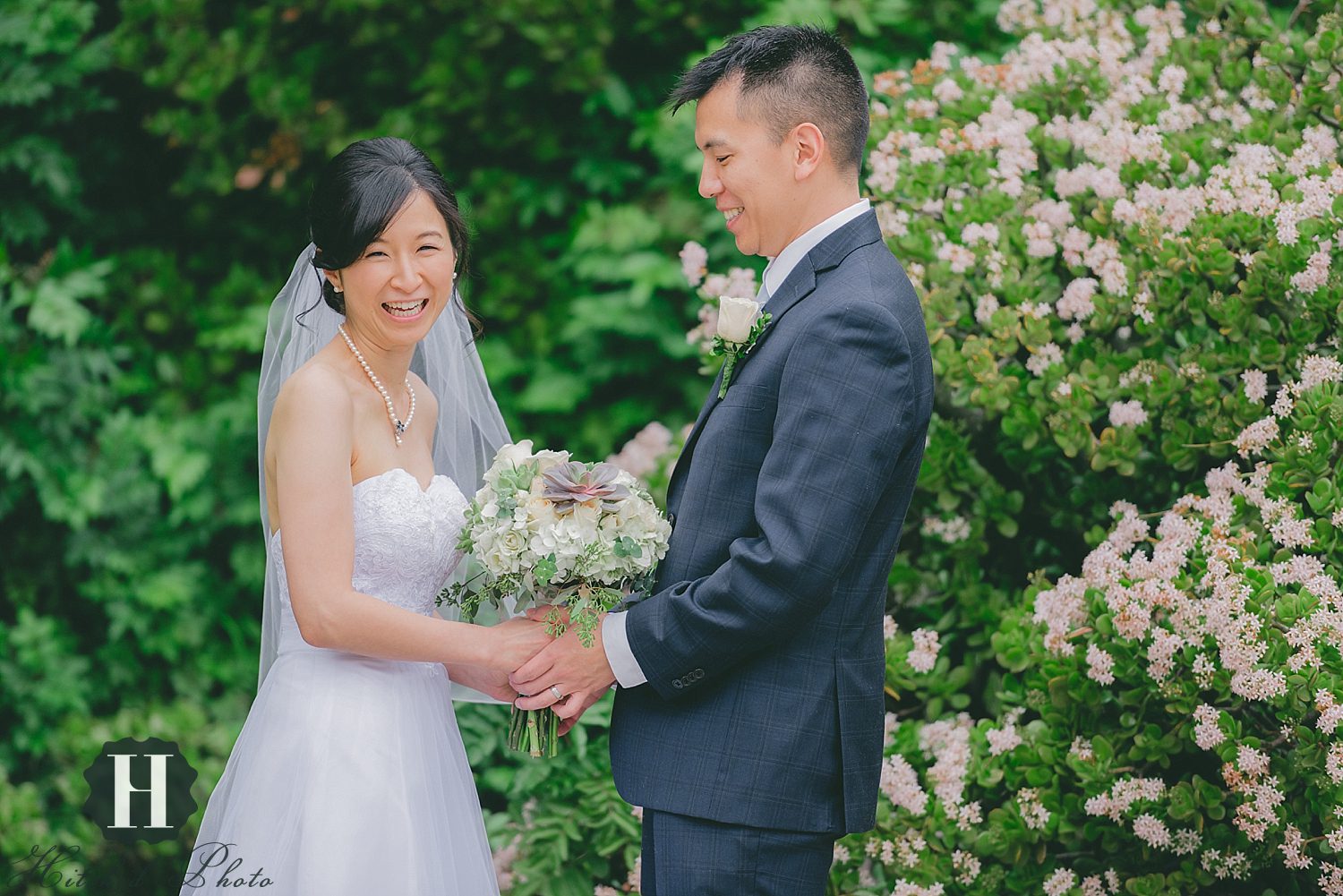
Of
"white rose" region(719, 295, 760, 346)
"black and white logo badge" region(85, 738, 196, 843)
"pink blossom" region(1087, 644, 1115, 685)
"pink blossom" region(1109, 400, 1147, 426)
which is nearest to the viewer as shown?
"white rose" region(719, 295, 760, 346)

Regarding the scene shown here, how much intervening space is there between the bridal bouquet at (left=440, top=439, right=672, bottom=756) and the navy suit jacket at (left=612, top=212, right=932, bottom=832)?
0.08 metres

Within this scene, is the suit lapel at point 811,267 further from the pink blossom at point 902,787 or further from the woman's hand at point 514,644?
the pink blossom at point 902,787

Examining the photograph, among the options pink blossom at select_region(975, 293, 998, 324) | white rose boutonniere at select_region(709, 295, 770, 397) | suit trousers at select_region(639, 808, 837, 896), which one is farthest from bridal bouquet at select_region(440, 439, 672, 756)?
pink blossom at select_region(975, 293, 998, 324)

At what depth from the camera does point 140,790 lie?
4969 millimetres

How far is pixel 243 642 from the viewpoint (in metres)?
5.81

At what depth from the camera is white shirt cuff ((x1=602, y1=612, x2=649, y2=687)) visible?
101 inches

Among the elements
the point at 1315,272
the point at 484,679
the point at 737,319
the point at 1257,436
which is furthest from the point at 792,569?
the point at 1315,272

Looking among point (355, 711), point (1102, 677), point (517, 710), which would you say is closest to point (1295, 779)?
point (1102, 677)

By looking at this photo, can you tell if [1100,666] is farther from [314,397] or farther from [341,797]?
[314,397]

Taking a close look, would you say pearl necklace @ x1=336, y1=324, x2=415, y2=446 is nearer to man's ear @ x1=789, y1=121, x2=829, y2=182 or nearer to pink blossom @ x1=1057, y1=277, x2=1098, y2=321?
man's ear @ x1=789, y1=121, x2=829, y2=182

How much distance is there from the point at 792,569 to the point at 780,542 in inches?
2.2

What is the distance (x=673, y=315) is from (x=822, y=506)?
118 inches

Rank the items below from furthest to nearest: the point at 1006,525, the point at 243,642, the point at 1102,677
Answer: the point at 243,642 → the point at 1006,525 → the point at 1102,677

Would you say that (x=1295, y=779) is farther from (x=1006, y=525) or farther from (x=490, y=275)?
(x=490, y=275)
